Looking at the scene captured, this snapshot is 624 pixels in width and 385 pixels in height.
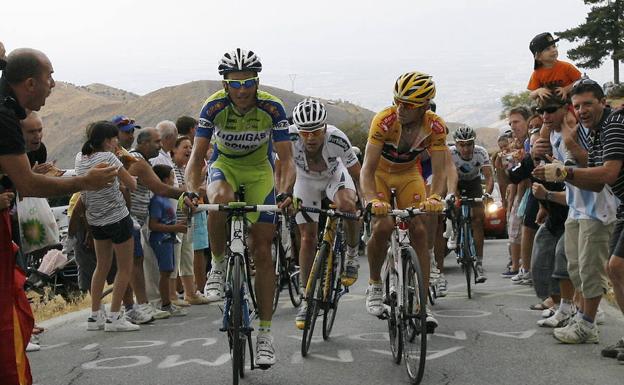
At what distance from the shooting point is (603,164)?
7.32 metres

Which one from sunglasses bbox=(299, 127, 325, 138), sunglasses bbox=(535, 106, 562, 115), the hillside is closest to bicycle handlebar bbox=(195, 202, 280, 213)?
sunglasses bbox=(299, 127, 325, 138)

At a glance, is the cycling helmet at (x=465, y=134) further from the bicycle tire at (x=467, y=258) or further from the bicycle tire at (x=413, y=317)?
the bicycle tire at (x=413, y=317)

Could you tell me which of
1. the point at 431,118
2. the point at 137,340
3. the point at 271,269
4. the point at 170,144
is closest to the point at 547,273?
the point at 431,118

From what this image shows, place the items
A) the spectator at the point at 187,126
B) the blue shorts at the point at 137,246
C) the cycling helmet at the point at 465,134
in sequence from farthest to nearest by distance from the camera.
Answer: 1. the cycling helmet at the point at 465,134
2. the spectator at the point at 187,126
3. the blue shorts at the point at 137,246

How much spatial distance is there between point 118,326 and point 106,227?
105cm

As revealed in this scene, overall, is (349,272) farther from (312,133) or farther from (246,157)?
(246,157)

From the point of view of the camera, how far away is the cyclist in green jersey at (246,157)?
7680 mm

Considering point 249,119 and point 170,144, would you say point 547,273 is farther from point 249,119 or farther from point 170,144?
point 170,144

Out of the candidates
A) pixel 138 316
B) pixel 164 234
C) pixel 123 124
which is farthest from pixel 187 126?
pixel 138 316

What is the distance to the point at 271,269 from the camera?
775 centimetres

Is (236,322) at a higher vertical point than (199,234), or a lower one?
lower

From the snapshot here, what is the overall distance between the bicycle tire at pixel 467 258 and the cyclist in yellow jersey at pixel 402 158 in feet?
9.58

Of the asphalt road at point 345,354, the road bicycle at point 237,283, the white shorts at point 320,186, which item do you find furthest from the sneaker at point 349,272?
the road bicycle at point 237,283

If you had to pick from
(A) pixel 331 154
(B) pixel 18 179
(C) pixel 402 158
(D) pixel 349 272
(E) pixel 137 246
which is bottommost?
(D) pixel 349 272
